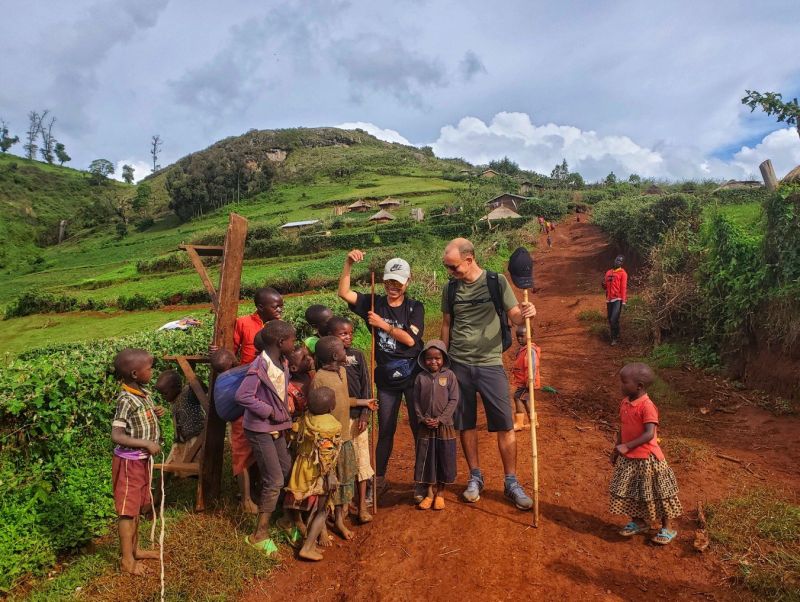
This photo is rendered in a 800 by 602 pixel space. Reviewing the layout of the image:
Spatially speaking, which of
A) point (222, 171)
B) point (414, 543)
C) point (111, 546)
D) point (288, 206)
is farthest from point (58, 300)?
point (222, 171)

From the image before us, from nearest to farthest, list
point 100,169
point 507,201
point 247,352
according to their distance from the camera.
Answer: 1. point 247,352
2. point 507,201
3. point 100,169

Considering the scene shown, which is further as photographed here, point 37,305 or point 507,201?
point 507,201

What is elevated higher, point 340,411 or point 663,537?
point 340,411

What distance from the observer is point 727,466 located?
16.2 ft

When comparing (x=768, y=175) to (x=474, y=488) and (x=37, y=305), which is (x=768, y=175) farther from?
(x=37, y=305)

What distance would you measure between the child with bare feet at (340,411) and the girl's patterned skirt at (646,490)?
2.13 meters

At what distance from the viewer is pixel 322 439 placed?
12.2ft

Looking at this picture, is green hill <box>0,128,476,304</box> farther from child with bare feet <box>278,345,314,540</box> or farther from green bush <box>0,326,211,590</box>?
child with bare feet <box>278,345,314,540</box>

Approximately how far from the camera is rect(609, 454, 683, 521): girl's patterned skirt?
3637 millimetres

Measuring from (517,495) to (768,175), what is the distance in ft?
24.2

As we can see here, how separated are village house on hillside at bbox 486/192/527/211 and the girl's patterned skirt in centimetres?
4907

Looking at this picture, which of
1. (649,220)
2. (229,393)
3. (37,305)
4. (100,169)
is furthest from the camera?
(100,169)

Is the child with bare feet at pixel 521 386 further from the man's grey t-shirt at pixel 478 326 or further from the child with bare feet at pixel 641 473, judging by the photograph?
the child with bare feet at pixel 641 473

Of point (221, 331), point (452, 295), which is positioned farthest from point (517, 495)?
point (221, 331)
